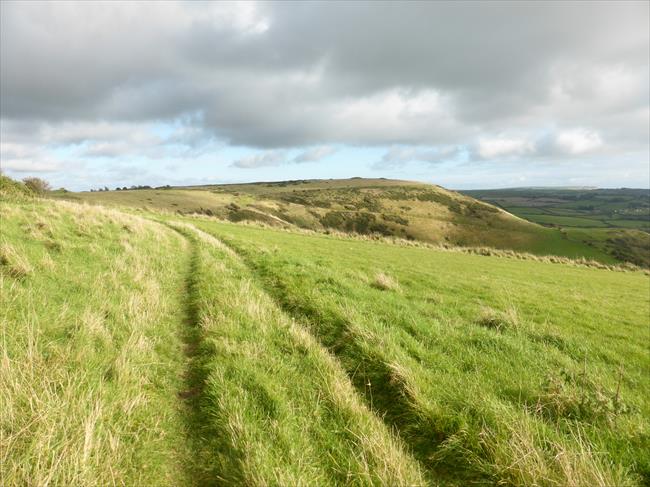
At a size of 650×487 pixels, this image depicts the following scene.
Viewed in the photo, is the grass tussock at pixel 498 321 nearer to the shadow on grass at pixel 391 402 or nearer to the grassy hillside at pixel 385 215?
the shadow on grass at pixel 391 402

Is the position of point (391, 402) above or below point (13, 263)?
below

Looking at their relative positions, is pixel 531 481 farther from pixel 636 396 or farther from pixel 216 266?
pixel 216 266

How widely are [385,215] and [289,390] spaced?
349ft

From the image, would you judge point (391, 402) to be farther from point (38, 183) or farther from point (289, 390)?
point (38, 183)

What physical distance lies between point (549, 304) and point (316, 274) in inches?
381

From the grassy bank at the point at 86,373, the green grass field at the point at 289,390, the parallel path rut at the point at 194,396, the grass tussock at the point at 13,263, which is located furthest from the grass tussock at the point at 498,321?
the grass tussock at the point at 13,263

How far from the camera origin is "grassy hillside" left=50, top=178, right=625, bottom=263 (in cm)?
8062

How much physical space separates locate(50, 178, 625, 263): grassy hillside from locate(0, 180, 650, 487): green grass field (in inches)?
2348

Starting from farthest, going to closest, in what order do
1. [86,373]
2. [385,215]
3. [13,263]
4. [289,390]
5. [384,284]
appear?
[385,215] < [384,284] < [13,263] < [289,390] < [86,373]

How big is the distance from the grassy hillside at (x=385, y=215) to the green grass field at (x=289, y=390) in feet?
196

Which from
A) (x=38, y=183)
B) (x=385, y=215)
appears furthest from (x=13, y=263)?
(x=385, y=215)

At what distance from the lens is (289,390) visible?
5.48m

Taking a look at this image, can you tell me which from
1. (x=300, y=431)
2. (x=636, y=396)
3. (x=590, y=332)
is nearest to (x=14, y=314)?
(x=300, y=431)

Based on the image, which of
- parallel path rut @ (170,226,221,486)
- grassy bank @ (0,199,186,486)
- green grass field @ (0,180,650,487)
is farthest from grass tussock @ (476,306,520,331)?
grassy bank @ (0,199,186,486)
